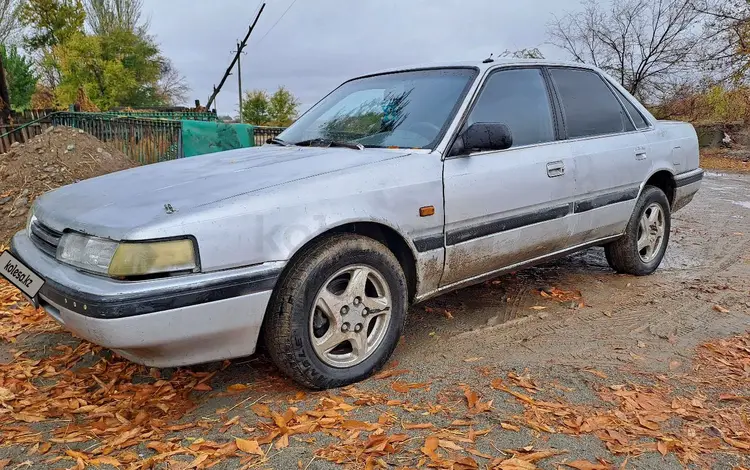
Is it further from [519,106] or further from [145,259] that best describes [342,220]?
[519,106]

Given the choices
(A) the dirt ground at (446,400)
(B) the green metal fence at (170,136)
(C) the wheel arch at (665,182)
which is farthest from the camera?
(B) the green metal fence at (170,136)

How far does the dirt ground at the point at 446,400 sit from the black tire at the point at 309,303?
0.11m

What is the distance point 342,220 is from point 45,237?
4.84ft

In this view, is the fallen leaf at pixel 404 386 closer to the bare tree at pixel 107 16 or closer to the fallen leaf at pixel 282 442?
the fallen leaf at pixel 282 442

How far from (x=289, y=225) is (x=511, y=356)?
155 centimetres

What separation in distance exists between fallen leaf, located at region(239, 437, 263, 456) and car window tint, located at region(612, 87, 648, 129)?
3836 mm

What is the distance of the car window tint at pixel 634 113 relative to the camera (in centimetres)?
459

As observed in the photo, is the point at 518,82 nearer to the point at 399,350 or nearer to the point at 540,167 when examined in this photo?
the point at 540,167

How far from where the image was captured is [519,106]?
3762 mm

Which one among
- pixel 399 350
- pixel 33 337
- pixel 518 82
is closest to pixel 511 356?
pixel 399 350

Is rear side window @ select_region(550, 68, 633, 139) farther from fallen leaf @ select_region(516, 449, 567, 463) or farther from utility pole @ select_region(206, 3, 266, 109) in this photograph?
utility pole @ select_region(206, 3, 266, 109)

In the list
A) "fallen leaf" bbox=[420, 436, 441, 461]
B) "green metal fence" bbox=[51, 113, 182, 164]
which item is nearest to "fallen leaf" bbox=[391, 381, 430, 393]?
"fallen leaf" bbox=[420, 436, 441, 461]

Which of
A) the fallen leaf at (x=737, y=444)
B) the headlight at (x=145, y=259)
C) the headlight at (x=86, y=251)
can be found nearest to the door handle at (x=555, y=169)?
the fallen leaf at (x=737, y=444)

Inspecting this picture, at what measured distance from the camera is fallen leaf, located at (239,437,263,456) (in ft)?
7.60
